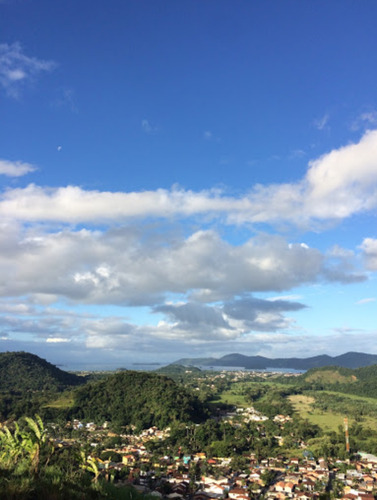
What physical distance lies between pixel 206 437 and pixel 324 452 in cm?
1135

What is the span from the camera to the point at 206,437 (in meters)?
35.6

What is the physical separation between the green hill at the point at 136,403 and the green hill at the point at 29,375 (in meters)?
20.7

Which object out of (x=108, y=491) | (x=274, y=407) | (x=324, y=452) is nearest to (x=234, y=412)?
(x=274, y=407)

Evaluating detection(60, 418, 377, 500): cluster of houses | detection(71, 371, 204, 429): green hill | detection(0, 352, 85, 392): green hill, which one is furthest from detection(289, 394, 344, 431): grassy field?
detection(0, 352, 85, 392): green hill

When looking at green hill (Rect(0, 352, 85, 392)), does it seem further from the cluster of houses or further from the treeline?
the treeline

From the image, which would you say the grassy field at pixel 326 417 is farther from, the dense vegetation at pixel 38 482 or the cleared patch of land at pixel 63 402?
the dense vegetation at pixel 38 482

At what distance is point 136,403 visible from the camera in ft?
162

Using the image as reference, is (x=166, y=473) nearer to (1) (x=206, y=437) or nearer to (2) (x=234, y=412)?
(1) (x=206, y=437)

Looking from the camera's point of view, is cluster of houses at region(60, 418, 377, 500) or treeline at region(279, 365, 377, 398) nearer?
cluster of houses at region(60, 418, 377, 500)

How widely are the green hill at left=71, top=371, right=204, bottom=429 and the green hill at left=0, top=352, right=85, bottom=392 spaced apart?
2069 cm

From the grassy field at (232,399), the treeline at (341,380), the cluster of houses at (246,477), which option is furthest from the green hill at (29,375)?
the treeline at (341,380)

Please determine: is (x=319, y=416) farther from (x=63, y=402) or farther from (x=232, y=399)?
(x=63, y=402)

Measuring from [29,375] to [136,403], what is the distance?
131ft

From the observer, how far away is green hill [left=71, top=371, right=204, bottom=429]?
4453 cm
